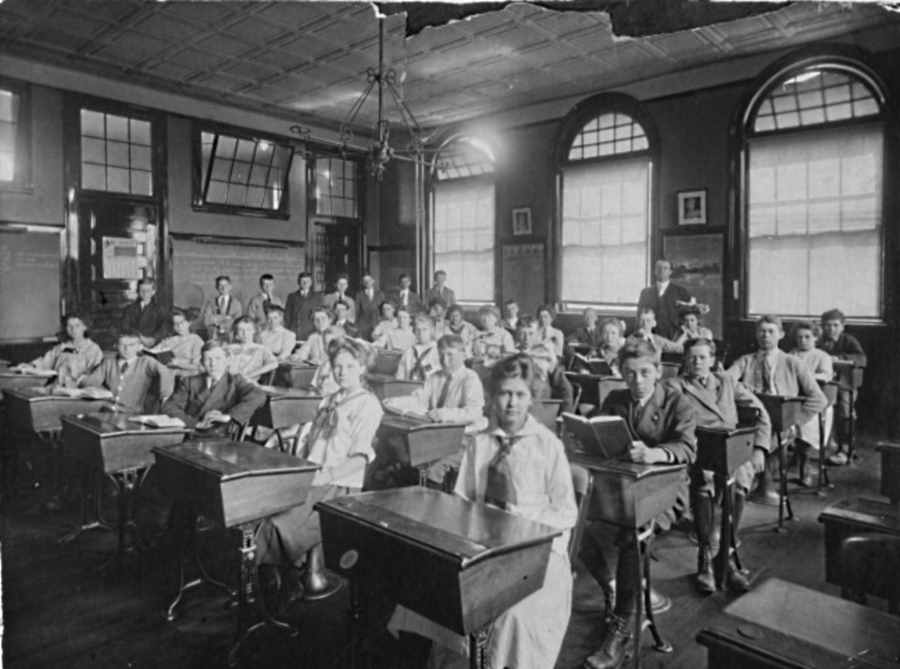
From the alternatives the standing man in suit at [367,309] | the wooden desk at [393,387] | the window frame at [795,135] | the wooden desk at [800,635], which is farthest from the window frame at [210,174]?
the wooden desk at [800,635]

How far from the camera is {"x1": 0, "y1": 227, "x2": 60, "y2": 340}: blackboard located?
691 cm

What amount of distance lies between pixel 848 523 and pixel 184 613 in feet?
8.69

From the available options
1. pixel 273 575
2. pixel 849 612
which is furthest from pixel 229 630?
pixel 849 612

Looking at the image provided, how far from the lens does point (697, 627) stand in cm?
263

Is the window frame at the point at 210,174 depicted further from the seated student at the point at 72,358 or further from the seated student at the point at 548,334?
the seated student at the point at 548,334

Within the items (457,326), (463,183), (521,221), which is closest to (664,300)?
(457,326)

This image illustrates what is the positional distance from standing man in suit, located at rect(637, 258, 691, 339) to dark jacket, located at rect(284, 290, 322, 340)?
14.0 feet

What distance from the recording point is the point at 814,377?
453 centimetres

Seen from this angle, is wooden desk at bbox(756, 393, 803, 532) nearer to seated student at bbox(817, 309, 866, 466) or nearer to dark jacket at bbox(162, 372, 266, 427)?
seated student at bbox(817, 309, 866, 466)

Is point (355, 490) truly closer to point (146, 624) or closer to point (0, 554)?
point (146, 624)

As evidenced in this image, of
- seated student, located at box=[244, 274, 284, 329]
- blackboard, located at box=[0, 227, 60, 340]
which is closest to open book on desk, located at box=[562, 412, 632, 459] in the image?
seated student, located at box=[244, 274, 284, 329]

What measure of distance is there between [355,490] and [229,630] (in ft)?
2.54

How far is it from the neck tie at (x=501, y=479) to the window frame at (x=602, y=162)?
6.13 meters

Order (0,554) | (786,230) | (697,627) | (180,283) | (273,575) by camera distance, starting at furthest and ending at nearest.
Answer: (180,283), (786,230), (0,554), (273,575), (697,627)
